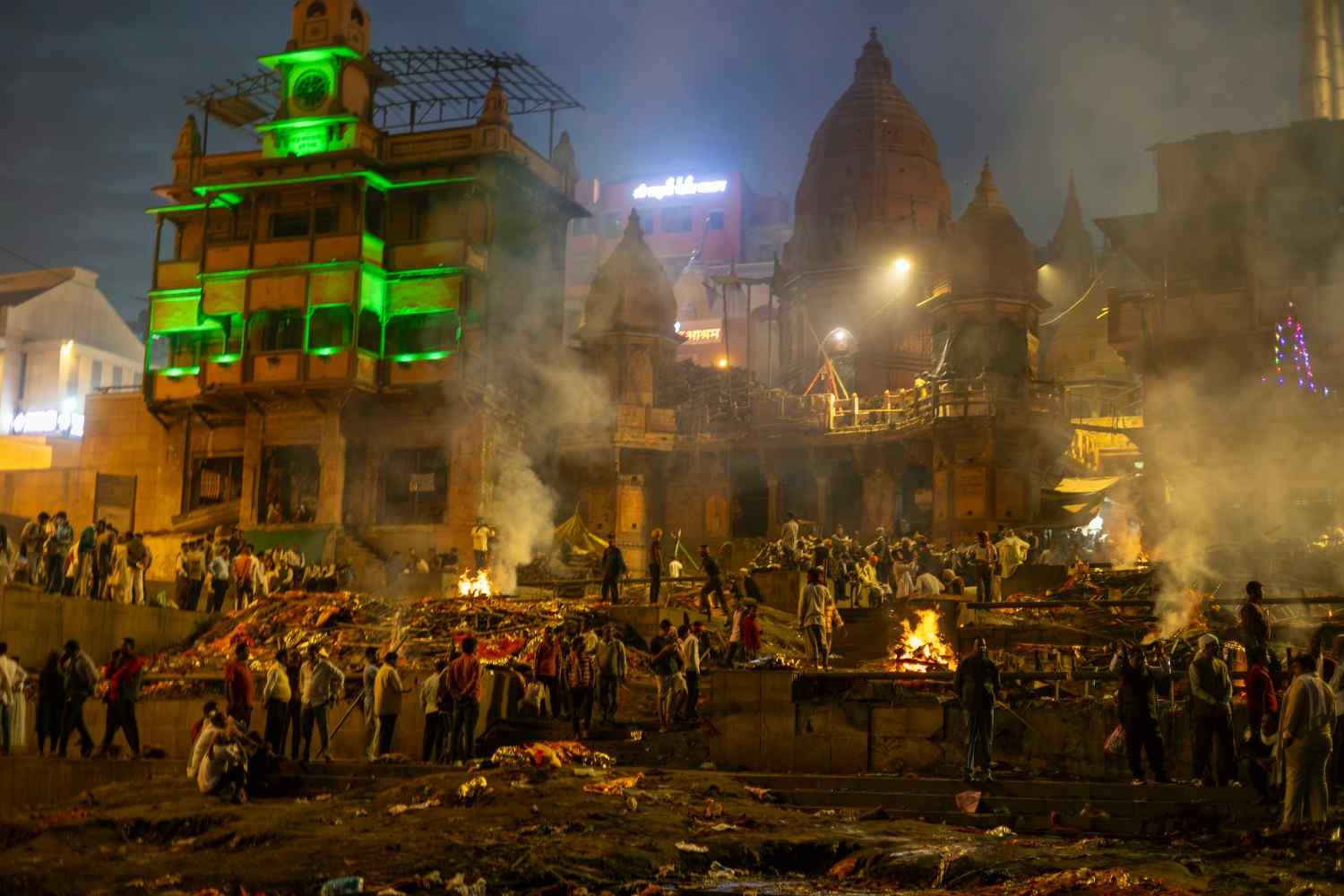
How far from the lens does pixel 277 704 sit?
55.6 feet

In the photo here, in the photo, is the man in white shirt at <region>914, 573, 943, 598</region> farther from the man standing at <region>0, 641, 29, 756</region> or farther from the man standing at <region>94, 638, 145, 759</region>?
the man standing at <region>0, 641, 29, 756</region>

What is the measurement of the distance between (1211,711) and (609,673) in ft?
26.0

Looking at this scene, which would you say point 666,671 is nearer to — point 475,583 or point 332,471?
point 475,583

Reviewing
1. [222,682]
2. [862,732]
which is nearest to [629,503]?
[222,682]

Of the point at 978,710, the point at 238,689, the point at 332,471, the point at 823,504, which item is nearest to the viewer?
the point at 978,710

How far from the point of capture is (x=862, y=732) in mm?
15805

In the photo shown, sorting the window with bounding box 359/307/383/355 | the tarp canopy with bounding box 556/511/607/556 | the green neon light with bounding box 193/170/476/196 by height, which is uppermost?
the green neon light with bounding box 193/170/476/196

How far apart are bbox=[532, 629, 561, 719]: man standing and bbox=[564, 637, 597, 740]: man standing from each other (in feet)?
1.44

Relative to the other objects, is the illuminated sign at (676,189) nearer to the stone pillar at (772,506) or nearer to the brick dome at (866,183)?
the brick dome at (866,183)

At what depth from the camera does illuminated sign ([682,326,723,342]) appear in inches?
2854

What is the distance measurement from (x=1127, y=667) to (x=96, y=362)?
2184 inches

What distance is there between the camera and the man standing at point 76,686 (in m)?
17.9

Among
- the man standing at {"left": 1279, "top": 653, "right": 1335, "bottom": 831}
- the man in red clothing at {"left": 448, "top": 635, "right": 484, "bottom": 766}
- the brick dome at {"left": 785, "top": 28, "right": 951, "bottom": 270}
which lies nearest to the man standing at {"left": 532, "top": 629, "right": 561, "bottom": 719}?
the man in red clothing at {"left": 448, "top": 635, "right": 484, "bottom": 766}

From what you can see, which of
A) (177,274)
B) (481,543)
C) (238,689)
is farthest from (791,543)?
(177,274)
